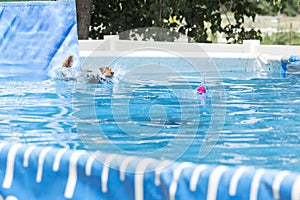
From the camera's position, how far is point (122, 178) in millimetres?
2715

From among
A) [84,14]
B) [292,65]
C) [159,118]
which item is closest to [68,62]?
[292,65]

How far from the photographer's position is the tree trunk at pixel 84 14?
38.9 feet

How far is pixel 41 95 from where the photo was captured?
6.70m

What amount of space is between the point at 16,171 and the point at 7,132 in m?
1.60

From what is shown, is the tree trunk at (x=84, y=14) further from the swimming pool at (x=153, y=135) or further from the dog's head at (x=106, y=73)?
the dog's head at (x=106, y=73)

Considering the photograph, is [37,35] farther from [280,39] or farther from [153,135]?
[280,39]

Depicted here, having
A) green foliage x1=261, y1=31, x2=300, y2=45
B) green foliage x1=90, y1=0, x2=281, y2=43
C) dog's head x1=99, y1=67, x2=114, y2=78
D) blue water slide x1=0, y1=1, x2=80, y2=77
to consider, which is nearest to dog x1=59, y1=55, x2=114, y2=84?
dog's head x1=99, y1=67, x2=114, y2=78

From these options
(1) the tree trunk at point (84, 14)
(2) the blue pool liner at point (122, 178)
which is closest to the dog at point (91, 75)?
(1) the tree trunk at point (84, 14)

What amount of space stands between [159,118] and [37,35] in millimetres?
4179

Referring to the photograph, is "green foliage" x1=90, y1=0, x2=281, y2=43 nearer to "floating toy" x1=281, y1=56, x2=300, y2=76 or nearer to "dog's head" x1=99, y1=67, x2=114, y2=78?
"floating toy" x1=281, y1=56, x2=300, y2=76

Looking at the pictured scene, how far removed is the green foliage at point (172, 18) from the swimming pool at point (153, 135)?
292 centimetres

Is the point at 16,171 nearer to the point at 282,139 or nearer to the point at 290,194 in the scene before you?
the point at 290,194

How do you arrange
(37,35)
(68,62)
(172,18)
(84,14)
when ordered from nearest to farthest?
1. (68,62)
2. (37,35)
3. (84,14)
4. (172,18)

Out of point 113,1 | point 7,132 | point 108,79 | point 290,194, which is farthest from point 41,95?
point 113,1
